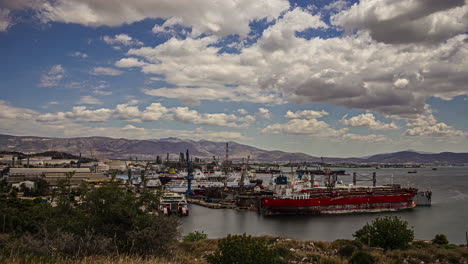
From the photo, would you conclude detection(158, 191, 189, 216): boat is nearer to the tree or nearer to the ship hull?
the ship hull

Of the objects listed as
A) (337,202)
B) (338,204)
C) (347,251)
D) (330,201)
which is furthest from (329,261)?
(338,204)

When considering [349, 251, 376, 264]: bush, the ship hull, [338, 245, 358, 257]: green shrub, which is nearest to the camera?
[349, 251, 376, 264]: bush

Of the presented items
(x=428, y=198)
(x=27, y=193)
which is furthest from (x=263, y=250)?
(x=428, y=198)

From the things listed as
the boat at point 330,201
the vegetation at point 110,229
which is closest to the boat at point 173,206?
the boat at point 330,201

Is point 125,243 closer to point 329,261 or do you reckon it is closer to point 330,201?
point 329,261

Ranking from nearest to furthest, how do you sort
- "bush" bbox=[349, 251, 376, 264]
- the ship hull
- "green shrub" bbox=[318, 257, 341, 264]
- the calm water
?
"green shrub" bbox=[318, 257, 341, 264], "bush" bbox=[349, 251, 376, 264], the calm water, the ship hull

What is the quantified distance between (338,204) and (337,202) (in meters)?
0.31

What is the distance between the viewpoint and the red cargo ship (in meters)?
41.1

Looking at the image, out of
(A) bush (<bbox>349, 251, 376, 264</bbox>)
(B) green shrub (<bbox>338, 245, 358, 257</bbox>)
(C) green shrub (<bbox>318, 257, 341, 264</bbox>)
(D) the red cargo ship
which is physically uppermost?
(A) bush (<bbox>349, 251, 376, 264</bbox>)

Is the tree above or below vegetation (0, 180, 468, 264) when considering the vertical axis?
below

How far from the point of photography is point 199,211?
45531 millimetres

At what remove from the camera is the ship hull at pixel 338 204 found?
41000 mm

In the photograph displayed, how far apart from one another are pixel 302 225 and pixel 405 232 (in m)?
19.7

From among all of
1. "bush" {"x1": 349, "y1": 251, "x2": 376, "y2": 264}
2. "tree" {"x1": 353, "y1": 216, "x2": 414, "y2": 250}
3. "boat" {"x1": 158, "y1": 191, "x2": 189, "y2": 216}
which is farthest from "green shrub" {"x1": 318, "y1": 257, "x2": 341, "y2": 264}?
"boat" {"x1": 158, "y1": 191, "x2": 189, "y2": 216}
